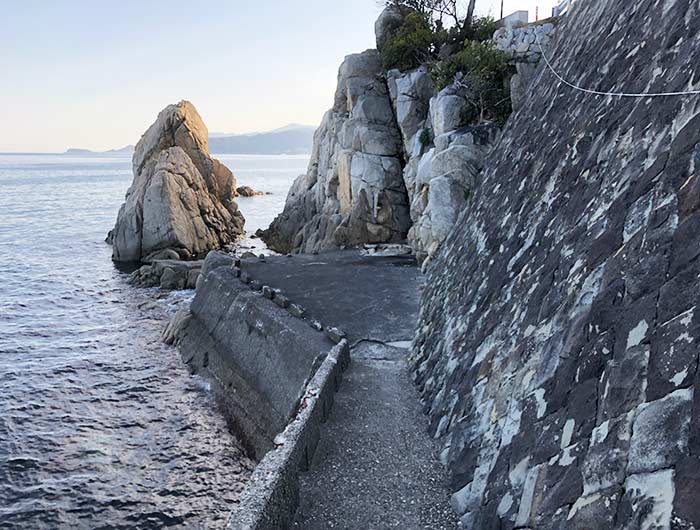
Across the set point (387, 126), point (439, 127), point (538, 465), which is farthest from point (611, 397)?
point (387, 126)

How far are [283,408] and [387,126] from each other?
26.5 meters

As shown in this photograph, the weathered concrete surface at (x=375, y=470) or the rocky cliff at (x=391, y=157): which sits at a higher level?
the rocky cliff at (x=391, y=157)

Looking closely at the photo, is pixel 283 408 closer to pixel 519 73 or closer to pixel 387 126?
pixel 519 73

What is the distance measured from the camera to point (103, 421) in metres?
19.9

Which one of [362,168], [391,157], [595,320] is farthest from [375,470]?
[391,157]

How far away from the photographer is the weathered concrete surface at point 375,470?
798 centimetres

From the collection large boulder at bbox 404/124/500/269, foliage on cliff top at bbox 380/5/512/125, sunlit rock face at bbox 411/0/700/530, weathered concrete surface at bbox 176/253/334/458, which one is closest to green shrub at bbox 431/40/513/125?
foliage on cliff top at bbox 380/5/512/125

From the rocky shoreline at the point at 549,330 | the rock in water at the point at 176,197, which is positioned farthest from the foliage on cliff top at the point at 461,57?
the rock in water at the point at 176,197

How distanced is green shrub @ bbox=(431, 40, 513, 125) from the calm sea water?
20.0 metres

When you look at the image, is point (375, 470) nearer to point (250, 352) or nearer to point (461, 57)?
point (250, 352)

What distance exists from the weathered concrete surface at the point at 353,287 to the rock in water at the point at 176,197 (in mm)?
20589

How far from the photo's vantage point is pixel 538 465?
220 inches

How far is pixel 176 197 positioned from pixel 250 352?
32.3 metres

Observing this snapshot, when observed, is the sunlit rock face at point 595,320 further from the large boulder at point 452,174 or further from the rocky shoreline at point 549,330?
the large boulder at point 452,174
